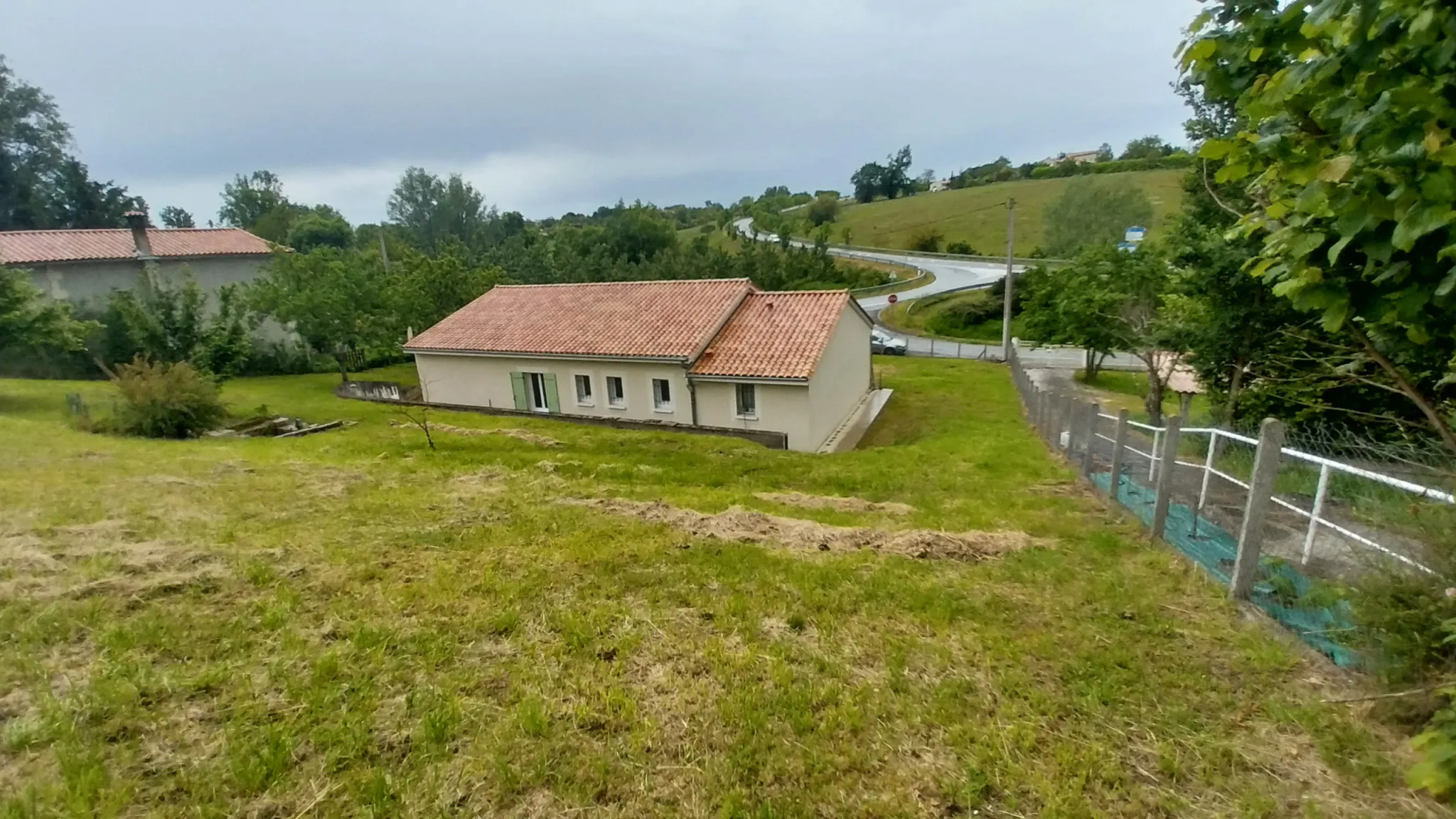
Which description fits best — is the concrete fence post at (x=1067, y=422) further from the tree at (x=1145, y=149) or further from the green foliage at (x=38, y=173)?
the tree at (x=1145, y=149)

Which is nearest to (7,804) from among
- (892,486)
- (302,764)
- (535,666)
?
(302,764)

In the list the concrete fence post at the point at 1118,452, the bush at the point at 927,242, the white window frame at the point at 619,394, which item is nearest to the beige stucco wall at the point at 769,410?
the white window frame at the point at 619,394

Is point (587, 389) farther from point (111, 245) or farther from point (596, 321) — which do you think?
point (111, 245)

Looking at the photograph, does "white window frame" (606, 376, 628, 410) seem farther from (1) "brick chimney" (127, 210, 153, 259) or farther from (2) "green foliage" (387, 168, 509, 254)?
(2) "green foliage" (387, 168, 509, 254)

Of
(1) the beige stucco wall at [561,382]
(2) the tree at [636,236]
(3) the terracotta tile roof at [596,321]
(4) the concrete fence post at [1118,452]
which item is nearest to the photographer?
(4) the concrete fence post at [1118,452]

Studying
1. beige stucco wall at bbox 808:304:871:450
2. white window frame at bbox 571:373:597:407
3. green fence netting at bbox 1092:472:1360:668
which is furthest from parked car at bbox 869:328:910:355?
green fence netting at bbox 1092:472:1360:668

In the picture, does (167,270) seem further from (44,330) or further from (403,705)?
→ (403,705)

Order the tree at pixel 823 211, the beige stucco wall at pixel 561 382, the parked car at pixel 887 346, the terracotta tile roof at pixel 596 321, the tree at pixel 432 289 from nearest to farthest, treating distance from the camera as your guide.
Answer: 1. the beige stucco wall at pixel 561 382
2. the terracotta tile roof at pixel 596 321
3. the tree at pixel 432 289
4. the parked car at pixel 887 346
5. the tree at pixel 823 211
